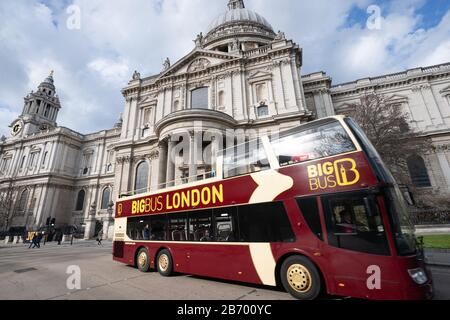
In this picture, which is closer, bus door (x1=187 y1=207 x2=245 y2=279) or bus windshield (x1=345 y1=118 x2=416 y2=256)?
bus windshield (x1=345 y1=118 x2=416 y2=256)

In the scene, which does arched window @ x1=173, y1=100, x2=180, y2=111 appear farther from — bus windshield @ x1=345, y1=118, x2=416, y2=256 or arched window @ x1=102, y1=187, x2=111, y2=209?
bus windshield @ x1=345, y1=118, x2=416, y2=256

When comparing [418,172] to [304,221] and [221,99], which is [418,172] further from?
[304,221]

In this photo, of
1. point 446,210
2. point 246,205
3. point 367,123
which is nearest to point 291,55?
point 367,123

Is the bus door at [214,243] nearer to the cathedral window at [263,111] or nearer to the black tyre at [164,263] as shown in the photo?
the black tyre at [164,263]

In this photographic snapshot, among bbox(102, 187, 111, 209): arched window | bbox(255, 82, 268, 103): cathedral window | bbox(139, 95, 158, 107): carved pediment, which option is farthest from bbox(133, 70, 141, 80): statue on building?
bbox(102, 187, 111, 209): arched window

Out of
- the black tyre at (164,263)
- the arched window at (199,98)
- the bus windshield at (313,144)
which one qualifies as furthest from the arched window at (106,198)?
the bus windshield at (313,144)

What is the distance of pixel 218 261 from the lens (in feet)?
20.0

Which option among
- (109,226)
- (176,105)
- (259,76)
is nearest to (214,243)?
(259,76)

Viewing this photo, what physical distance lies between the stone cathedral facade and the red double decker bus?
39.0 feet

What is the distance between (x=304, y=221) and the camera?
4.79 meters

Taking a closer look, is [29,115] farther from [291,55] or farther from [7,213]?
[291,55]

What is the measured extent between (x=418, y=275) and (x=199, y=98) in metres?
27.4

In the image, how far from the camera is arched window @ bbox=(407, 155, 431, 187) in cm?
2550

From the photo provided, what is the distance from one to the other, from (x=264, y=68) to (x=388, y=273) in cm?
2670
